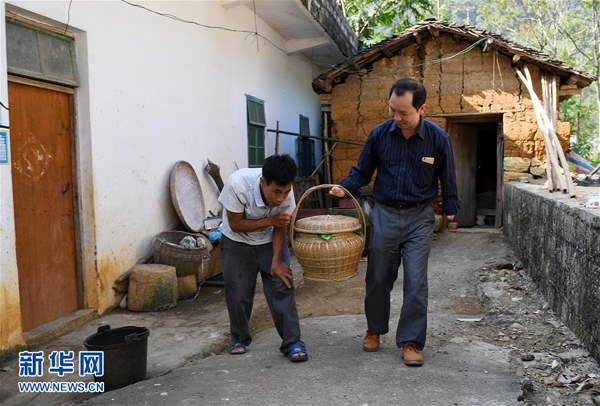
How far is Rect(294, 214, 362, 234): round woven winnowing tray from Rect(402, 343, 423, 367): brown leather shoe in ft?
2.86

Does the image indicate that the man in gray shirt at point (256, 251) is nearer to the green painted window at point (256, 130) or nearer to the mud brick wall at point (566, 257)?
the mud brick wall at point (566, 257)

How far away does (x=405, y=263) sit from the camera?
11.7 feet

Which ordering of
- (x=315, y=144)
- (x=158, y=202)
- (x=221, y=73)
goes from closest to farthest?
(x=158, y=202)
(x=221, y=73)
(x=315, y=144)

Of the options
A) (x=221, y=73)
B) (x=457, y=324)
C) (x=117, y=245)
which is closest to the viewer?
(x=457, y=324)

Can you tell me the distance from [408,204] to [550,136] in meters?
4.28

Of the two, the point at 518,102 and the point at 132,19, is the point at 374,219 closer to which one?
the point at 132,19

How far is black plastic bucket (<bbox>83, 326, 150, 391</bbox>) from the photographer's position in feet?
11.1

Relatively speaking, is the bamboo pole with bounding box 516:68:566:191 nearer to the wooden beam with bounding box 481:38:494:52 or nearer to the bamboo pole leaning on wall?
the bamboo pole leaning on wall

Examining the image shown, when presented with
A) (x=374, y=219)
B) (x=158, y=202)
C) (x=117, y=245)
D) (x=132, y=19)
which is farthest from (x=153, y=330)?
(x=132, y=19)

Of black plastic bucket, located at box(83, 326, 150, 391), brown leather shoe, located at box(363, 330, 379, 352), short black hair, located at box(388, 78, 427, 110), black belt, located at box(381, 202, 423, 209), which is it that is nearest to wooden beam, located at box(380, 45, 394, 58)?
short black hair, located at box(388, 78, 427, 110)

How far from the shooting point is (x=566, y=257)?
427cm

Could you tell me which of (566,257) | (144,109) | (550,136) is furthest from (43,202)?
(550,136)

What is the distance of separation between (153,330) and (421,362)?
8.44 feet

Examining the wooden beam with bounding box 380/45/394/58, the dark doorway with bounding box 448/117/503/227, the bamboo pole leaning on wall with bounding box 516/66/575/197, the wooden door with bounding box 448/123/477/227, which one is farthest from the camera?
the wooden door with bounding box 448/123/477/227
